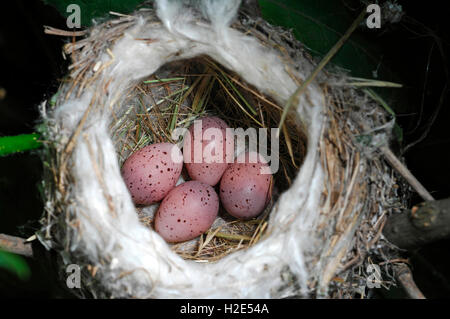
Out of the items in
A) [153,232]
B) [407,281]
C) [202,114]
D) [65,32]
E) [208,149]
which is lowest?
[407,281]

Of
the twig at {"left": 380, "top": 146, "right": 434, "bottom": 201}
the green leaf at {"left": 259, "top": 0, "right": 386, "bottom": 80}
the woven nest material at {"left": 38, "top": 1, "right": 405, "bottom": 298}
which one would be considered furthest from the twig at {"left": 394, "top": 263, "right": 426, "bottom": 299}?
the green leaf at {"left": 259, "top": 0, "right": 386, "bottom": 80}

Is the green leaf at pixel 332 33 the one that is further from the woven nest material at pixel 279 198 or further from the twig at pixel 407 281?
the twig at pixel 407 281

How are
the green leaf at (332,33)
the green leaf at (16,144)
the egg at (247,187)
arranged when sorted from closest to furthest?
the green leaf at (16,144) → the green leaf at (332,33) → the egg at (247,187)

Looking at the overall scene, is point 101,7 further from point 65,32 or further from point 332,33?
point 332,33

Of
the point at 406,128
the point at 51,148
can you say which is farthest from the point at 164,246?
the point at 406,128

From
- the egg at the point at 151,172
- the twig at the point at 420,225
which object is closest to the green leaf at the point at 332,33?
the twig at the point at 420,225

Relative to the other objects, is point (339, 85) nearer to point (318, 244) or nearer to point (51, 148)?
point (318, 244)

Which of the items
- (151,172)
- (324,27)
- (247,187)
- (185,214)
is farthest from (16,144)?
(324,27)
